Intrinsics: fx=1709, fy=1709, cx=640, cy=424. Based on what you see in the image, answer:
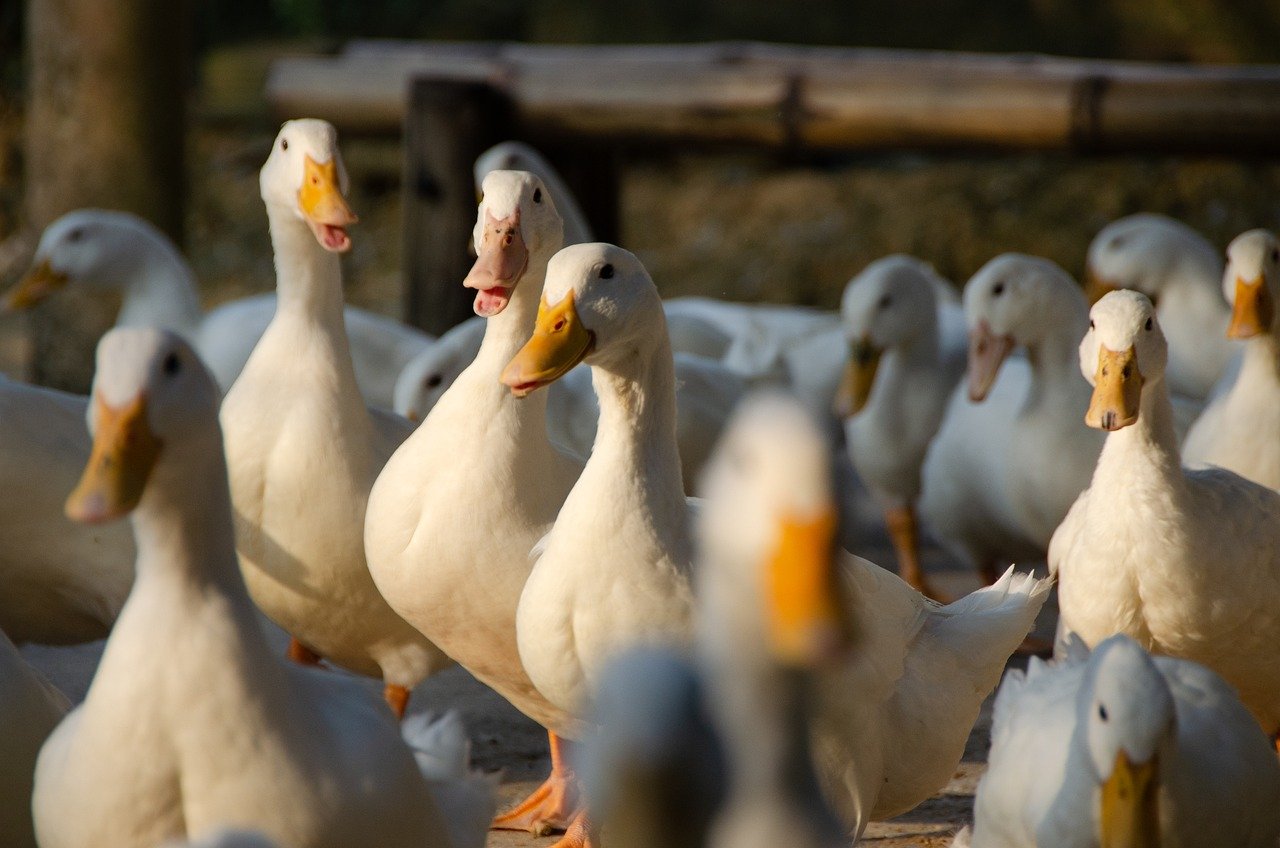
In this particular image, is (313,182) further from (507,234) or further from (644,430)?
(644,430)

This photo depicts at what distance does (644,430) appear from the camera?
10.3ft

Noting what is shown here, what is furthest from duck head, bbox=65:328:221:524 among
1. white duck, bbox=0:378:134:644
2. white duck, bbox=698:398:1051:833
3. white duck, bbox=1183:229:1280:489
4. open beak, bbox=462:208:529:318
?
white duck, bbox=1183:229:1280:489

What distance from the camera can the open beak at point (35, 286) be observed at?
6.01 meters

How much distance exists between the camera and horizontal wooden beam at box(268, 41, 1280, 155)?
6.86 metres

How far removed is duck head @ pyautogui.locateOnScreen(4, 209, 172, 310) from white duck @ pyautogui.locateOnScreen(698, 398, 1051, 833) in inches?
148

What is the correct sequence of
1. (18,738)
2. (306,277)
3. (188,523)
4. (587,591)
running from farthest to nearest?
1. (306,277)
2. (587,591)
3. (18,738)
4. (188,523)

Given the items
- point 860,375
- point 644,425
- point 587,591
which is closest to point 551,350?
point 644,425

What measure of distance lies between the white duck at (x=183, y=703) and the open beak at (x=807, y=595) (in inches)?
40.7

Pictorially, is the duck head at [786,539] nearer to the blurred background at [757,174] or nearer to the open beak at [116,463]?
the open beak at [116,463]

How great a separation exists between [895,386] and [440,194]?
2.13 m

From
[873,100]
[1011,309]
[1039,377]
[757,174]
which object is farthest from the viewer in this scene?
[757,174]

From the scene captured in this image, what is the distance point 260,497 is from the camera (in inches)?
152

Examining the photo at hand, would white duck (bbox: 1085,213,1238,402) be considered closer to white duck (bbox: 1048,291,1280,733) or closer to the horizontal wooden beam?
the horizontal wooden beam

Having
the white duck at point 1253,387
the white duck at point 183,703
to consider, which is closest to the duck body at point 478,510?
the white duck at point 183,703
